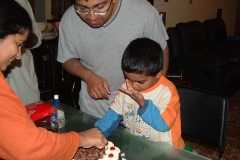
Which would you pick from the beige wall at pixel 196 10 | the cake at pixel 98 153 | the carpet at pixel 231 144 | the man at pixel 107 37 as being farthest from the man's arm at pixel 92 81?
the beige wall at pixel 196 10

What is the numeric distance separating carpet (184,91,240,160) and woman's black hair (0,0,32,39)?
80.1 inches

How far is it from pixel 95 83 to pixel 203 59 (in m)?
2.83

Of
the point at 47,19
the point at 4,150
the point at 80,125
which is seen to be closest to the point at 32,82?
the point at 80,125

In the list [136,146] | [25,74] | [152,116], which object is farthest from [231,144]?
[25,74]

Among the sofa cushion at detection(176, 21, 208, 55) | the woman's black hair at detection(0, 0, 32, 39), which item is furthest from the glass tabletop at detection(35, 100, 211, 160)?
the sofa cushion at detection(176, 21, 208, 55)

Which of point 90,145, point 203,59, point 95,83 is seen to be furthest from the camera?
point 203,59

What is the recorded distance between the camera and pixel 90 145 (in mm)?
1254

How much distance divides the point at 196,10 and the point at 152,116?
4.85 metres

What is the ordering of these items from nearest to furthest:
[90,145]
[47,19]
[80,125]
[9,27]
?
[9,27] < [90,145] < [80,125] < [47,19]

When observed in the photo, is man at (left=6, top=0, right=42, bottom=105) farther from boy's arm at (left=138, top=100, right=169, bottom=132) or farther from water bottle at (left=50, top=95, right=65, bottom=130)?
boy's arm at (left=138, top=100, right=169, bottom=132)

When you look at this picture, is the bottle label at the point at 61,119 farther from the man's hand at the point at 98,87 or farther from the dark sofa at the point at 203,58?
the dark sofa at the point at 203,58

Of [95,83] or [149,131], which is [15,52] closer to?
[95,83]

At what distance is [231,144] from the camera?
118 inches

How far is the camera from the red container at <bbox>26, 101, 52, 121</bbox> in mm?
1671
